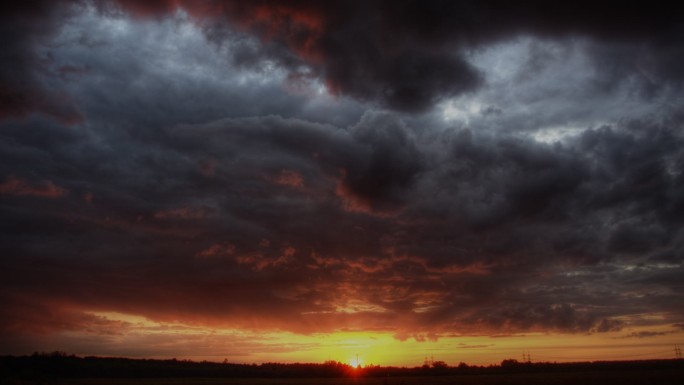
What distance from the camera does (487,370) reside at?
19738cm

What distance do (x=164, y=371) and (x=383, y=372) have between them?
74.6 metres

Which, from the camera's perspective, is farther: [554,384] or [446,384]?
[446,384]

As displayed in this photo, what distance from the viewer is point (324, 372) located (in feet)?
543

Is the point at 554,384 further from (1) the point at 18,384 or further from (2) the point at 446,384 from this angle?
(1) the point at 18,384

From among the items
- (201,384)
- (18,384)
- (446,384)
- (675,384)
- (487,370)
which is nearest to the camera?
(18,384)

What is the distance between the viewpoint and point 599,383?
84000 mm

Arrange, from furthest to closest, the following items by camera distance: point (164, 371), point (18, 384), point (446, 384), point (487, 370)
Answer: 1. point (487, 370)
2. point (164, 371)
3. point (446, 384)
4. point (18, 384)

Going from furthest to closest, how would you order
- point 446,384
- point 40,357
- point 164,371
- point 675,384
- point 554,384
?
point 164,371
point 40,357
point 446,384
point 554,384
point 675,384

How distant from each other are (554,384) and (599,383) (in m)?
8.70

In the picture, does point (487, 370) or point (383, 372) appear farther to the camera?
point (487, 370)

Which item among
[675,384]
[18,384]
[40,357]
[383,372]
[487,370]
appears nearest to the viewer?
[18,384]

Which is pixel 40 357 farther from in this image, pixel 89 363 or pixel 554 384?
pixel 554 384

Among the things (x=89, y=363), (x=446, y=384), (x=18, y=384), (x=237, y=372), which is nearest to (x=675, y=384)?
(x=446, y=384)

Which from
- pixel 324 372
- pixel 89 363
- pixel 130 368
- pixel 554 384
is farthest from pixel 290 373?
pixel 554 384
